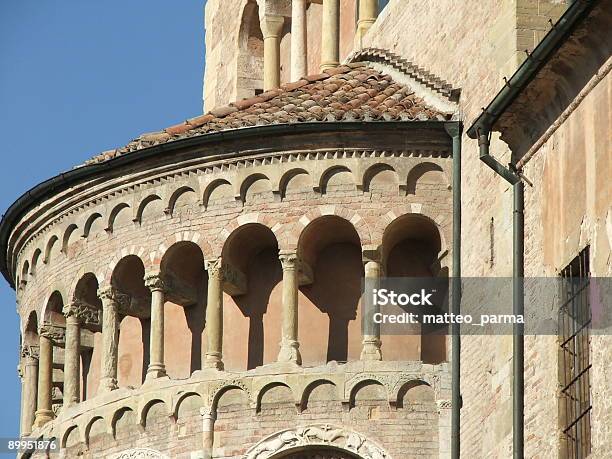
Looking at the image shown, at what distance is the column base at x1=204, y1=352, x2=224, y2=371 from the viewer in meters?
31.4

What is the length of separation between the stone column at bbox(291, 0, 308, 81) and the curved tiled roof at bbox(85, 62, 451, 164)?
4368 millimetres

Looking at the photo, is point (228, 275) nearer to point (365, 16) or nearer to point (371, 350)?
point (371, 350)

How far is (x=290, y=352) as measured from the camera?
31.0 meters

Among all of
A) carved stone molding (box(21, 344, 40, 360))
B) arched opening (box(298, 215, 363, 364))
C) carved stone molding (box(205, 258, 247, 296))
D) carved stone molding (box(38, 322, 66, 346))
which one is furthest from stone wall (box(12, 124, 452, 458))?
carved stone molding (box(21, 344, 40, 360))

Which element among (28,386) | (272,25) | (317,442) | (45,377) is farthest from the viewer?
(272,25)

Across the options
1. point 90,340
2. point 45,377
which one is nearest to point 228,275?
point 90,340

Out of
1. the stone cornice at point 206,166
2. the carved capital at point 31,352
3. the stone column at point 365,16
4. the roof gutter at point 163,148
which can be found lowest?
the carved capital at point 31,352

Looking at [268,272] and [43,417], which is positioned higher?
[268,272]

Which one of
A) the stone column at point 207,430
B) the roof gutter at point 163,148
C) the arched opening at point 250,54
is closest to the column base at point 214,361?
the stone column at point 207,430

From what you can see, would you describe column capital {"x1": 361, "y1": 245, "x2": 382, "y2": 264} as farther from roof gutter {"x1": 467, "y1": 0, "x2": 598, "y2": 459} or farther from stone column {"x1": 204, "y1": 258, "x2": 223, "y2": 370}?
roof gutter {"x1": 467, "y1": 0, "x2": 598, "y2": 459}

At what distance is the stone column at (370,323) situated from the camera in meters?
30.9

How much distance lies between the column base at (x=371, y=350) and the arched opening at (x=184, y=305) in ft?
7.74

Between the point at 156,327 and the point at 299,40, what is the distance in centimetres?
769

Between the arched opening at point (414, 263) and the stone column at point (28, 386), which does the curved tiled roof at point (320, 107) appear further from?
the stone column at point (28, 386)
